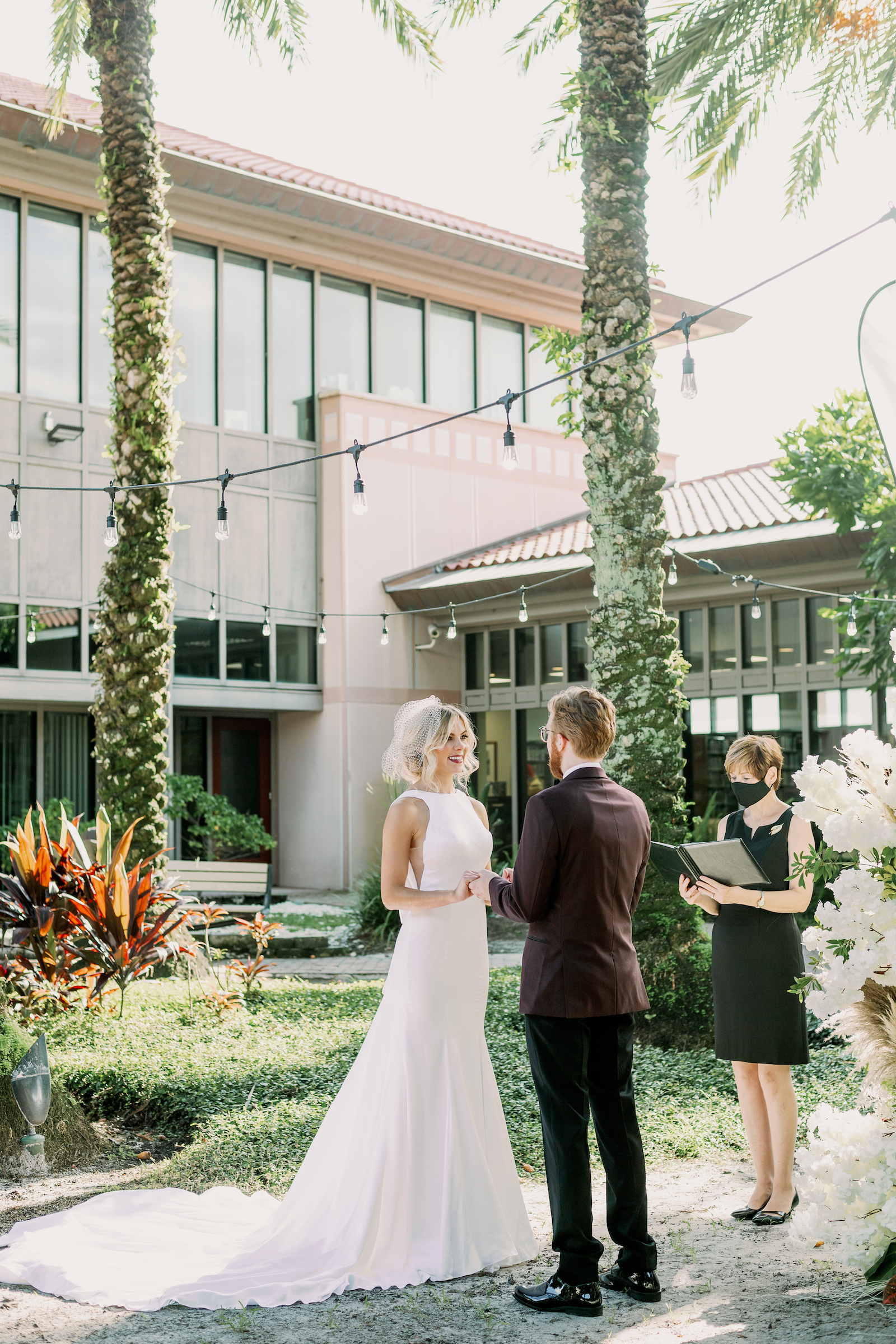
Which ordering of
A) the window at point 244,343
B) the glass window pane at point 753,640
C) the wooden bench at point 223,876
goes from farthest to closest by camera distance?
the window at point 244,343 → the glass window pane at point 753,640 → the wooden bench at point 223,876

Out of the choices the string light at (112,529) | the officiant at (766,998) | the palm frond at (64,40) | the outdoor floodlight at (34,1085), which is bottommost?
the outdoor floodlight at (34,1085)

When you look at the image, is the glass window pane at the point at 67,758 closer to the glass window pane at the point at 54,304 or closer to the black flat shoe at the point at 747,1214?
the glass window pane at the point at 54,304

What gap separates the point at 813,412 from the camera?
37.3 ft

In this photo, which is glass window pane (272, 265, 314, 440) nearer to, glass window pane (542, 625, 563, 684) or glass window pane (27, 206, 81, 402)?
glass window pane (27, 206, 81, 402)

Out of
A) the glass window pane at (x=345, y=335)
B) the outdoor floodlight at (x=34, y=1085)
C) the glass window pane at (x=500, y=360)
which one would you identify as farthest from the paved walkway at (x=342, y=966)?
the glass window pane at (x=500, y=360)

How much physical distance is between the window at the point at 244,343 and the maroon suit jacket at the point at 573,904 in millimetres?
15077

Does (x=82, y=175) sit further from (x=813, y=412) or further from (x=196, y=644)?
(x=813, y=412)

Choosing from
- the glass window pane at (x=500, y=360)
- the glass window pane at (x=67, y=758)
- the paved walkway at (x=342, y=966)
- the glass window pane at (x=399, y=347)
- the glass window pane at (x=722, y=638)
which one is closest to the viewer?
the paved walkway at (x=342, y=966)

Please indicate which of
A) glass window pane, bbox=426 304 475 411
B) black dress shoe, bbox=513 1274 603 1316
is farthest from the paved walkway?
glass window pane, bbox=426 304 475 411

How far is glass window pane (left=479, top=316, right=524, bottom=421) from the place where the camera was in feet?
68.1

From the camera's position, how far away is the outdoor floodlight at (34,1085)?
5.69 m

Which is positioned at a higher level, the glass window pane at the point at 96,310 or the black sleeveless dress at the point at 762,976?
the glass window pane at the point at 96,310

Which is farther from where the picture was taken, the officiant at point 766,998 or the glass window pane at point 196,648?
the glass window pane at point 196,648

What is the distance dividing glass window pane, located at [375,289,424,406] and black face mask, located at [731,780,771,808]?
49.6 feet
